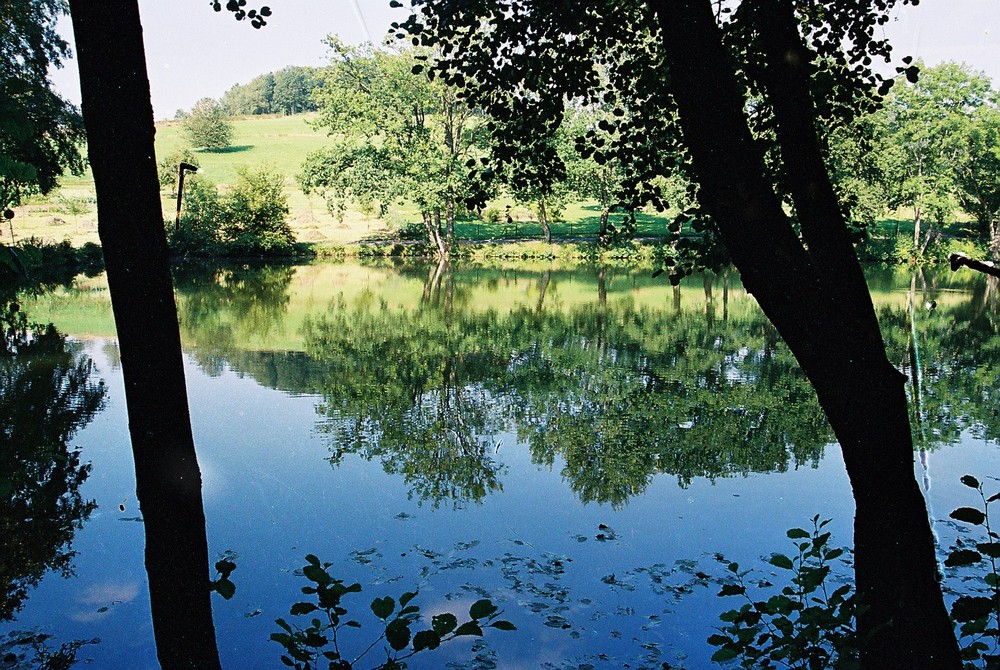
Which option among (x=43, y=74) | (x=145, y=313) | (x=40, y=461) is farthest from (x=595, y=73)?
(x=43, y=74)

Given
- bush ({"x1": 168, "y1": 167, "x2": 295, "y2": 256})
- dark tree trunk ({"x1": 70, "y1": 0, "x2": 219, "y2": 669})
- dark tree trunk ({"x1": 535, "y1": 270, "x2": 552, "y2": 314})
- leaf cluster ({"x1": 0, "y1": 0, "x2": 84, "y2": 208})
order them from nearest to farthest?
1. dark tree trunk ({"x1": 70, "y1": 0, "x2": 219, "y2": 669})
2. leaf cluster ({"x1": 0, "y1": 0, "x2": 84, "y2": 208})
3. dark tree trunk ({"x1": 535, "y1": 270, "x2": 552, "y2": 314})
4. bush ({"x1": 168, "y1": 167, "x2": 295, "y2": 256})

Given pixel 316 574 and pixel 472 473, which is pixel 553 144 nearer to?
pixel 472 473

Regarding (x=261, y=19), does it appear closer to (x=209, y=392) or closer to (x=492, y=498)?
(x=492, y=498)

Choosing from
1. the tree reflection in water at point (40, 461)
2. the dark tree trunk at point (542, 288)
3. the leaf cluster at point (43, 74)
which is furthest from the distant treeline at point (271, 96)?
the tree reflection in water at point (40, 461)

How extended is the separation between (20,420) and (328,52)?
32.2m

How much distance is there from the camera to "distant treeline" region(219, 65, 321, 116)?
75938mm

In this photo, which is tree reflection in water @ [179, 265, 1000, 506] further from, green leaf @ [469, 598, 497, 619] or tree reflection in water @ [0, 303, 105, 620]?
green leaf @ [469, 598, 497, 619]

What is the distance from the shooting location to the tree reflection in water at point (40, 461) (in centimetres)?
651

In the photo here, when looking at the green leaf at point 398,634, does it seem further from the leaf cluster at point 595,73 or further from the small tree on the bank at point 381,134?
the small tree on the bank at point 381,134

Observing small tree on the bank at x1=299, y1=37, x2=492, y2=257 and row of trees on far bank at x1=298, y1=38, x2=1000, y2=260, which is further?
small tree on the bank at x1=299, y1=37, x2=492, y2=257

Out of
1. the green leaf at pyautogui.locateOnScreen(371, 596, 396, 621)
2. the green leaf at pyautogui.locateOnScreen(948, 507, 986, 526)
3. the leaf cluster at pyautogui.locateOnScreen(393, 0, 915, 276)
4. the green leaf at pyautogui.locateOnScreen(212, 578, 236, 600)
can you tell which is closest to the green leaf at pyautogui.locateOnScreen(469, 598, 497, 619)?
the green leaf at pyautogui.locateOnScreen(371, 596, 396, 621)

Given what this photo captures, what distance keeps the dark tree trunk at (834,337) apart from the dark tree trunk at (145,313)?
1.87 m

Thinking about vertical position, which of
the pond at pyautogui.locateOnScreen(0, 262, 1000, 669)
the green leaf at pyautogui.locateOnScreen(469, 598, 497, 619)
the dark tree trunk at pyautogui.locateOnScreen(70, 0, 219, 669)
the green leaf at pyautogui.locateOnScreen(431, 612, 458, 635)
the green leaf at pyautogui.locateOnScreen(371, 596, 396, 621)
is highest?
the dark tree trunk at pyautogui.locateOnScreen(70, 0, 219, 669)

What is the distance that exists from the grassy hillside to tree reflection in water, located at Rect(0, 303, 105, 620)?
2220cm
